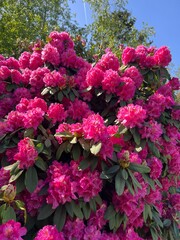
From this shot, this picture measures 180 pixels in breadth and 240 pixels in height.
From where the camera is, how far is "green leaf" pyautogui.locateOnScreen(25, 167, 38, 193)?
1.27 m

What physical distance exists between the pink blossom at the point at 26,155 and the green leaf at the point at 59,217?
0.23m

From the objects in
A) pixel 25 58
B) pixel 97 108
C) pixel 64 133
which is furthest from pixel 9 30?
pixel 64 133

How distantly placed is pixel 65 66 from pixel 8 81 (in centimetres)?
40

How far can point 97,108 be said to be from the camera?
78.1 inches

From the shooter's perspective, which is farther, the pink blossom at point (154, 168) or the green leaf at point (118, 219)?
the pink blossom at point (154, 168)

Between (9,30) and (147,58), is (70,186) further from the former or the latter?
(9,30)

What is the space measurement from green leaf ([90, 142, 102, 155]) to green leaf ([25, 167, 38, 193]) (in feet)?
0.88

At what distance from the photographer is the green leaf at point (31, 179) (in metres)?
1.27

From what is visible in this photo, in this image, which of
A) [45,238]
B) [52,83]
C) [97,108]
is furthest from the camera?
[97,108]

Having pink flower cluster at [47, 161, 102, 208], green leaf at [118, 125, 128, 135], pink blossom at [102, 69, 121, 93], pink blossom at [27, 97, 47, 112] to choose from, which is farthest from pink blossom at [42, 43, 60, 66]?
pink flower cluster at [47, 161, 102, 208]

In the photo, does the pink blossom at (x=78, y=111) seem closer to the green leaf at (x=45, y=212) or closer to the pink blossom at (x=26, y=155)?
the pink blossom at (x=26, y=155)

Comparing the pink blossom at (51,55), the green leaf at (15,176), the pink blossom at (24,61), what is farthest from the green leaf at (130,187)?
the pink blossom at (24,61)

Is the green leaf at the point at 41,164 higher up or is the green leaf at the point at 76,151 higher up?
the green leaf at the point at 76,151

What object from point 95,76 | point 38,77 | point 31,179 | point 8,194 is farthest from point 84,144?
point 38,77
